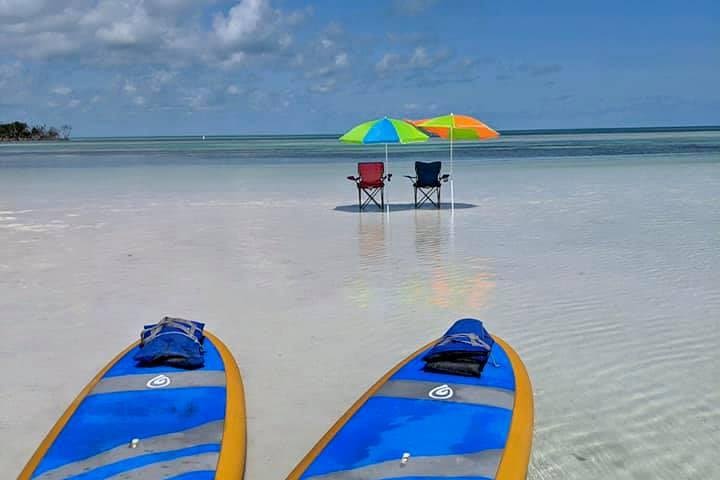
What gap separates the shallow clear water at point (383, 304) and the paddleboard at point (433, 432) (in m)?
0.38

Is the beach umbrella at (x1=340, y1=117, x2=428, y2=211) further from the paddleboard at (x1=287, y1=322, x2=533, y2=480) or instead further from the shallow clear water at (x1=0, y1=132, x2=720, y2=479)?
the paddleboard at (x1=287, y1=322, x2=533, y2=480)

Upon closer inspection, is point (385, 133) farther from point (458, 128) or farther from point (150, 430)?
point (150, 430)

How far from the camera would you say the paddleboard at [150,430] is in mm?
2885

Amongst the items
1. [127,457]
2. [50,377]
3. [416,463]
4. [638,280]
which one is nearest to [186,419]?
[127,457]

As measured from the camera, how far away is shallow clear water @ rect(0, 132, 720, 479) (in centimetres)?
401

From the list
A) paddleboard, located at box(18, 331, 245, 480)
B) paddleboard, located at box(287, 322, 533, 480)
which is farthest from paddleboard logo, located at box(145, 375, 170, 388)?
paddleboard, located at box(287, 322, 533, 480)

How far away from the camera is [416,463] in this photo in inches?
114

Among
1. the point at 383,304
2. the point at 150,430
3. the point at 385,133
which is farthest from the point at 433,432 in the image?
the point at 385,133

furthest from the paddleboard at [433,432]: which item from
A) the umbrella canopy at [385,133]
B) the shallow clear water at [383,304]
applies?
the umbrella canopy at [385,133]

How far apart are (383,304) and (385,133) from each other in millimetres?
6011

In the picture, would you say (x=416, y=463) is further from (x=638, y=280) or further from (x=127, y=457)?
(x=638, y=280)

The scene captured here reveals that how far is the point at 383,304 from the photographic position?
646cm

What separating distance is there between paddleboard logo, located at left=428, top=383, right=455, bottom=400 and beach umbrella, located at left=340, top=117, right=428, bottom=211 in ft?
27.7

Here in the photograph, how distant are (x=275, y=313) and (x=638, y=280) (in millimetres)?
3430
